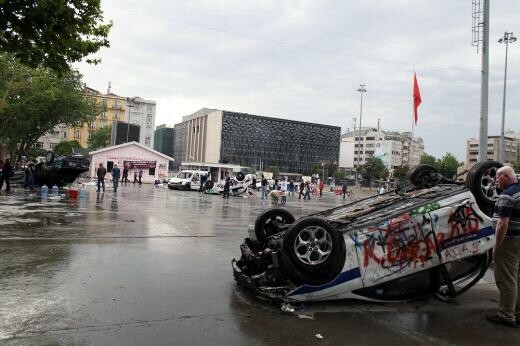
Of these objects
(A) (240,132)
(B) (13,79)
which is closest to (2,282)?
(B) (13,79)

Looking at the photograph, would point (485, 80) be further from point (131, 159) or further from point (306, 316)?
point (131, 159)

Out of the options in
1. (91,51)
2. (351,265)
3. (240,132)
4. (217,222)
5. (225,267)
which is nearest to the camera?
(351,265)

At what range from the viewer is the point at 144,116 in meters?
138

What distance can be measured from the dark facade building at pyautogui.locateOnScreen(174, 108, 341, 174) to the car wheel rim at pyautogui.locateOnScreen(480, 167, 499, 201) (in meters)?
137

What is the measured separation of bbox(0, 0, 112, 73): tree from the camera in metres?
7.87

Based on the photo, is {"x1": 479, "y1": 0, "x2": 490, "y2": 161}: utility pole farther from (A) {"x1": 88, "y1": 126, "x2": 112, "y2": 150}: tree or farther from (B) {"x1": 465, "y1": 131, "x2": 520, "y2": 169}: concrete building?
(B) {"x1": 465, "y1": 131, "x2": 520, "y2": 169}: concrete building

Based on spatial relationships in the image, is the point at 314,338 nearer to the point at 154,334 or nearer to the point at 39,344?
the point at 154,334

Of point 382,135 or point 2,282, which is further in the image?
point 382,135

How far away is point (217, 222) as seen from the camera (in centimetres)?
1432

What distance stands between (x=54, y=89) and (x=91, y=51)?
3277cm

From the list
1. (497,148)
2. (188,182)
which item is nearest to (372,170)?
(497,148)

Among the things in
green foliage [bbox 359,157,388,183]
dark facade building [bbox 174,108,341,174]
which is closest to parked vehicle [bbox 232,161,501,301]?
green foliage [bbox 359,157,388,183]

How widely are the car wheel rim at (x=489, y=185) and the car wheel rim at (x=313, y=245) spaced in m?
2.53

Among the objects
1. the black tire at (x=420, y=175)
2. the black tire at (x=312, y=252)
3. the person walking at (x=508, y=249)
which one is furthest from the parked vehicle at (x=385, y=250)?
the black tire at (x=420, y=175)
